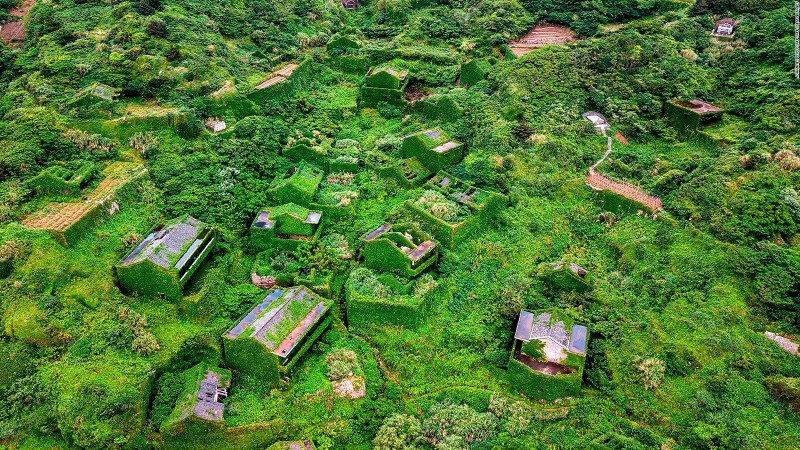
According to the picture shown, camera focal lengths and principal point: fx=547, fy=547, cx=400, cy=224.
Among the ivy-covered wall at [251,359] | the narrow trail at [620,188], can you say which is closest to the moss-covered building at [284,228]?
the ivy-covered wall at [251,359]

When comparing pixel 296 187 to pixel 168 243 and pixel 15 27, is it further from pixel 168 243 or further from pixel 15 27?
pixel 15 27

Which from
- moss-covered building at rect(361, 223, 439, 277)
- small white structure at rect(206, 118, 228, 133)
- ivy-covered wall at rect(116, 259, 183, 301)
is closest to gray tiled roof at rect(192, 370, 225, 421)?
ivy-covered wall at rect(116, 259, 183, 301)

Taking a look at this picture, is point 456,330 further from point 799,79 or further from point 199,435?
point 799,79

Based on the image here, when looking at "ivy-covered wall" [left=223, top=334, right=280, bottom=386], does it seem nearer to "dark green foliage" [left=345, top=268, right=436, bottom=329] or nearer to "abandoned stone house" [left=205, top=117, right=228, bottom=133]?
"dark green foliage" [left=345, top=268, right=436, bottom=329]

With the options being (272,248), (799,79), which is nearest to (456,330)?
(272,248)

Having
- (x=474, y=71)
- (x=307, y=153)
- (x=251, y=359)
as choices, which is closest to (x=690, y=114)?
(x=474, y=71)

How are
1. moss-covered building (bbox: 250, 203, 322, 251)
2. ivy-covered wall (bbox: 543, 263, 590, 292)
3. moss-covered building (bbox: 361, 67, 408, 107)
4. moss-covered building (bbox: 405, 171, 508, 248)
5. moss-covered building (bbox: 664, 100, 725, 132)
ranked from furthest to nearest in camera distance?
moss-covered building (bbox: 361, 67, 408, 107) → moss-covered building (bbox: 664, 100, 725, 132) → moss-covered building (bbox: 250, 203, 322, 251) → moss-covered building (bbox: 405, 171, 508, 248) → ivy-covered wall (bbox: 543, 263, 590, 292)

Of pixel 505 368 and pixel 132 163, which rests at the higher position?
pixel 132 163
